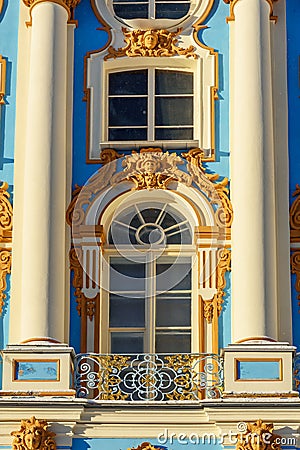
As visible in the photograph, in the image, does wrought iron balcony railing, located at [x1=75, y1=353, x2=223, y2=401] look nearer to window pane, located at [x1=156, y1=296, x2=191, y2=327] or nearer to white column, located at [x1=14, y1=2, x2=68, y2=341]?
white column, located at [x1=14, y1=2, x2=68, y2=341]

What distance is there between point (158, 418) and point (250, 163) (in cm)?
356

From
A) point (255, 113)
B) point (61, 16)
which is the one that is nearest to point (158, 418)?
→ point (255, 113)

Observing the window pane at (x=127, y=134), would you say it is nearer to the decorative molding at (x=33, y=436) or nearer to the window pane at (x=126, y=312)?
the window pane at (x=126, y=312)

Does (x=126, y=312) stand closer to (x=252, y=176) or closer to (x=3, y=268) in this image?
(x=3, y=268)

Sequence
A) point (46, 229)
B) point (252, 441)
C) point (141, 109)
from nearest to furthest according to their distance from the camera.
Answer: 1. point (252, 441)
2. point (46, 229)
3. point (141, 109)

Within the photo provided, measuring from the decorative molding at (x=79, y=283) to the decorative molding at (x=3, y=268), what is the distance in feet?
2.60

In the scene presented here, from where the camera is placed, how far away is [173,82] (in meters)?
22.5

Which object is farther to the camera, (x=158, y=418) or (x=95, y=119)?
(x=95, y=119)

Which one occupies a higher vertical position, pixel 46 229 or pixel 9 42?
pixel 9 42

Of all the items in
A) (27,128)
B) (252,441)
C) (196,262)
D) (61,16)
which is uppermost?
(61,16)

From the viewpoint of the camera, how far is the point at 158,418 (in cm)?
1967

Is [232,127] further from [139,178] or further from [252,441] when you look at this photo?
[252,441]

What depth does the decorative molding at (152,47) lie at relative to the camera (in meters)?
22.3

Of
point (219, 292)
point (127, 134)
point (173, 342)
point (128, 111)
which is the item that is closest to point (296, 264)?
point (219, 292)
